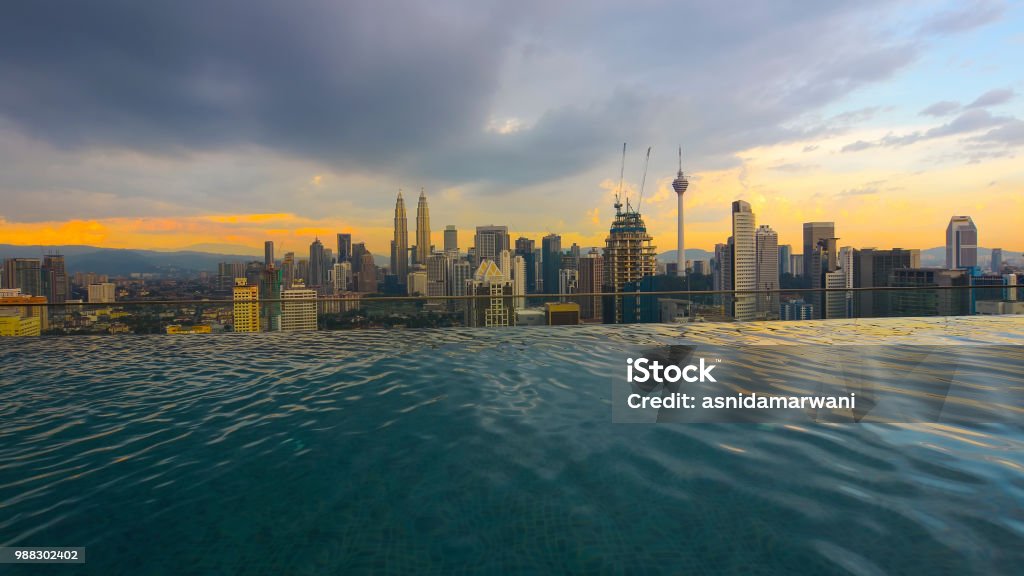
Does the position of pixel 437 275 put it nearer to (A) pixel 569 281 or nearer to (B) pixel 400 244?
(A) pixel 569 281

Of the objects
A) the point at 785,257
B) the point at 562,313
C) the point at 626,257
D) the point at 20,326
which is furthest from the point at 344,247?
the point at 785,257

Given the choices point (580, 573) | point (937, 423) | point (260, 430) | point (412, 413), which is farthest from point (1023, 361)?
point (260, 430)

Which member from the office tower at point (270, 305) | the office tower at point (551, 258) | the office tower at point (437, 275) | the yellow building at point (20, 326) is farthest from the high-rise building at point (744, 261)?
the yellow building at point (20, 326)

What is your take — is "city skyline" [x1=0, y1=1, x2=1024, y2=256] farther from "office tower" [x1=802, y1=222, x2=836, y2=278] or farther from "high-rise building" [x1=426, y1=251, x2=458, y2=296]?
"high-rise building" [x1=426, y1=251, x2=458, y2=296]

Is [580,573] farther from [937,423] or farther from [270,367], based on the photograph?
[270,367]

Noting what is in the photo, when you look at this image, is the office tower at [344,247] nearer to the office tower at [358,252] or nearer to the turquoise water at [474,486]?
the office tower at [358,252]

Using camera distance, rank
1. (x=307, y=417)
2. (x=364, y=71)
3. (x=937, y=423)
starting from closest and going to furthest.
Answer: (x=937, y=423) < (x=307, y=417) < (x=364, y=71)
